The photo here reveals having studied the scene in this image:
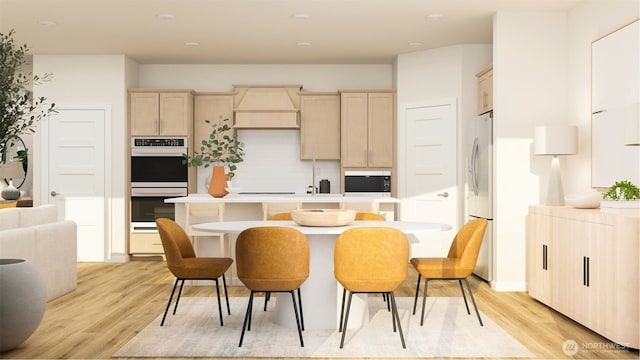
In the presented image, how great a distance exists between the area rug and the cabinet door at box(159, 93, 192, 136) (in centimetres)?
370

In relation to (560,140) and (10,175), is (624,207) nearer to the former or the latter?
(560,140)

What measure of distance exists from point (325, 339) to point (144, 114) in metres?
5.13

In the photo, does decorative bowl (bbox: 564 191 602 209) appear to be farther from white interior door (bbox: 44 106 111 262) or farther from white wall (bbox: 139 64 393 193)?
white interior door (bbox: 44 106 111 262)

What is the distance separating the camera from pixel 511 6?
5.73 meters

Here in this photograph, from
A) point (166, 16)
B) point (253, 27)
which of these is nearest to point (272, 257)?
point (166, 16)

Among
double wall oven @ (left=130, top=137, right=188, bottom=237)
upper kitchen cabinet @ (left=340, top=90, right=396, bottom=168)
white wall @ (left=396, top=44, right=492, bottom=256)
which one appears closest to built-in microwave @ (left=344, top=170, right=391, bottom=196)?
upper kitchen cabinet @ (left=340, top=90, right=396, bottom=168)

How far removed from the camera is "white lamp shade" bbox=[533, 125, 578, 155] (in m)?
5.28

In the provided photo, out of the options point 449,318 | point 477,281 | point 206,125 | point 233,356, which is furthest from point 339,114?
point 233,356

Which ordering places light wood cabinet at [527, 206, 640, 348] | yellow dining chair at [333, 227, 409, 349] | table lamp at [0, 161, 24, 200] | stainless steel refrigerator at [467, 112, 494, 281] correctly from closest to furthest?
yellow dining chair at [333, 227, 409, 349] < light wood cabinet at [527, 206, 640, 348] < stainless steel refrigerator at [467, 112, 494, 281] < table lamp at [0, 161, 24, 200]

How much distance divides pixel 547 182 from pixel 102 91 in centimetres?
576

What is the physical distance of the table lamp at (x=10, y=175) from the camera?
7.64 m

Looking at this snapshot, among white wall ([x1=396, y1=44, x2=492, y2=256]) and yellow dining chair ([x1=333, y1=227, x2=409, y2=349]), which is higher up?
white wall ([x1=396, y1=44, x2=492, y2=256])

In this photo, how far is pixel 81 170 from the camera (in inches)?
315

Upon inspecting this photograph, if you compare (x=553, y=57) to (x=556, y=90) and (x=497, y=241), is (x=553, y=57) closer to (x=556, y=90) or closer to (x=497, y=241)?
(x=556, y=90)
